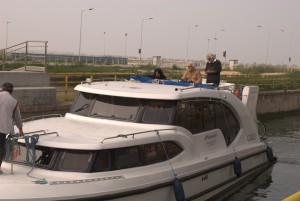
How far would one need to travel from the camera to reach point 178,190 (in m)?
8.36

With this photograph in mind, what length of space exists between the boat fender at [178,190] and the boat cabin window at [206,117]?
1.27 meters

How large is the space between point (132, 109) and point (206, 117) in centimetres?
180

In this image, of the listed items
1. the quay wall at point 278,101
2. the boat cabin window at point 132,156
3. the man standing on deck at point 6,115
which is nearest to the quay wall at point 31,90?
the man standing on deck at point 6,115

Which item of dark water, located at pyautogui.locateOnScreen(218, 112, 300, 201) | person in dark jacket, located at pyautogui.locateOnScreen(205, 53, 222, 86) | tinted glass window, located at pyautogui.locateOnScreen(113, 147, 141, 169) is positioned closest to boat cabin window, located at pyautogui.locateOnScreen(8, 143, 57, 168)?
tinted glass window, located at pyautogui.locateOnScreen(113, 147, 141, 169)

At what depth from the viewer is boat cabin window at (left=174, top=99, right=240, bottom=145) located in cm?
948

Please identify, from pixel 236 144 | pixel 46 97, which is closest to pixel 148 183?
pixel 236 144

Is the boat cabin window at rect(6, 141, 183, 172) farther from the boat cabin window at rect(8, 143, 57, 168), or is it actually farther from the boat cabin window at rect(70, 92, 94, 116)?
the boat cabin window at rect(70, 92, 94, 116)

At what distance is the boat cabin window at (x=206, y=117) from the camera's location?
373 inches

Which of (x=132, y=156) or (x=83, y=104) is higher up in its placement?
(x=83, y=104)

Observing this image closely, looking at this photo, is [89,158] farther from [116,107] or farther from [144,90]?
[144,90]

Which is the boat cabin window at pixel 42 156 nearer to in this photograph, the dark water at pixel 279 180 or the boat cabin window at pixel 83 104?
the boat cabin window at pixel 83 104

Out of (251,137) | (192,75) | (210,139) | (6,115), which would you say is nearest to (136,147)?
(6,115)

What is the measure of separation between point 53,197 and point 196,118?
3.94 metres

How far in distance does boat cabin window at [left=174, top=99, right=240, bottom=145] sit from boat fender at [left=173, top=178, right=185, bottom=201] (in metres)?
1.27
